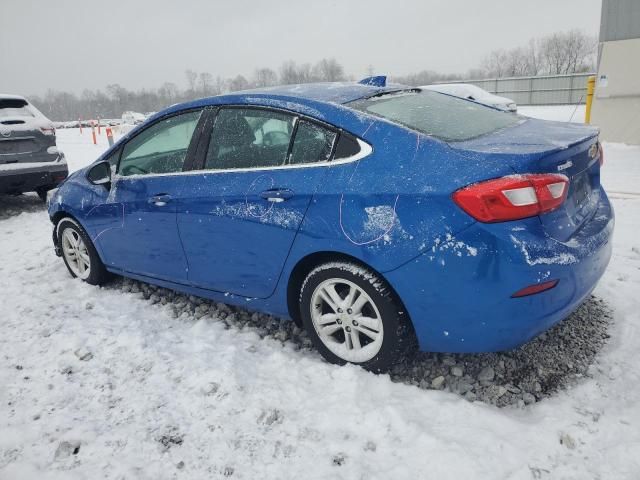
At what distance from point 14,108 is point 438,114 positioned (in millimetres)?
6837

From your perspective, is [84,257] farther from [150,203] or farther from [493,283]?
[493,283]

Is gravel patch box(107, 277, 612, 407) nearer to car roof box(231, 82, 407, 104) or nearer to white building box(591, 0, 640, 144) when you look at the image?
car roof box(231, 82, 407, 104)

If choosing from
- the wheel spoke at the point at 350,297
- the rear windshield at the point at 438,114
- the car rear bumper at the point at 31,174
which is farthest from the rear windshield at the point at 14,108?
the wheel spoke at the point at 350,297

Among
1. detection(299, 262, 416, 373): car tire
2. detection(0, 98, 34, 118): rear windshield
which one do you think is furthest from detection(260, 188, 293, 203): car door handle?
detection(0, 98, 34, 118): rear windshield

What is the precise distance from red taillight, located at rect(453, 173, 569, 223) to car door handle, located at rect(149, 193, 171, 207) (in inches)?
77.9

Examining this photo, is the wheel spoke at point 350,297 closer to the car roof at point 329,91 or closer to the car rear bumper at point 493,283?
the car rear bumper at point 493,283

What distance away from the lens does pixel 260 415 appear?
2.45 metres

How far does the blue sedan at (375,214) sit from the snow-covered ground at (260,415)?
30cm

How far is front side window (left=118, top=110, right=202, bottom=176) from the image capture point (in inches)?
130

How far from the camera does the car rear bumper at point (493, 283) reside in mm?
2102

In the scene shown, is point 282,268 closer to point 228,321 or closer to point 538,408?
point 228,321

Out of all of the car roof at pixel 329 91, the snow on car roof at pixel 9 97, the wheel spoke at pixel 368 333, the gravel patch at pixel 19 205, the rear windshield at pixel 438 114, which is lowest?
the gravel patch at pixel 19 205

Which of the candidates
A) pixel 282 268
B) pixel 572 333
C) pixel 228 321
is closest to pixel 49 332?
pixel 228 321

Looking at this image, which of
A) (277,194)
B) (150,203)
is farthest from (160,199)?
(277,194)
